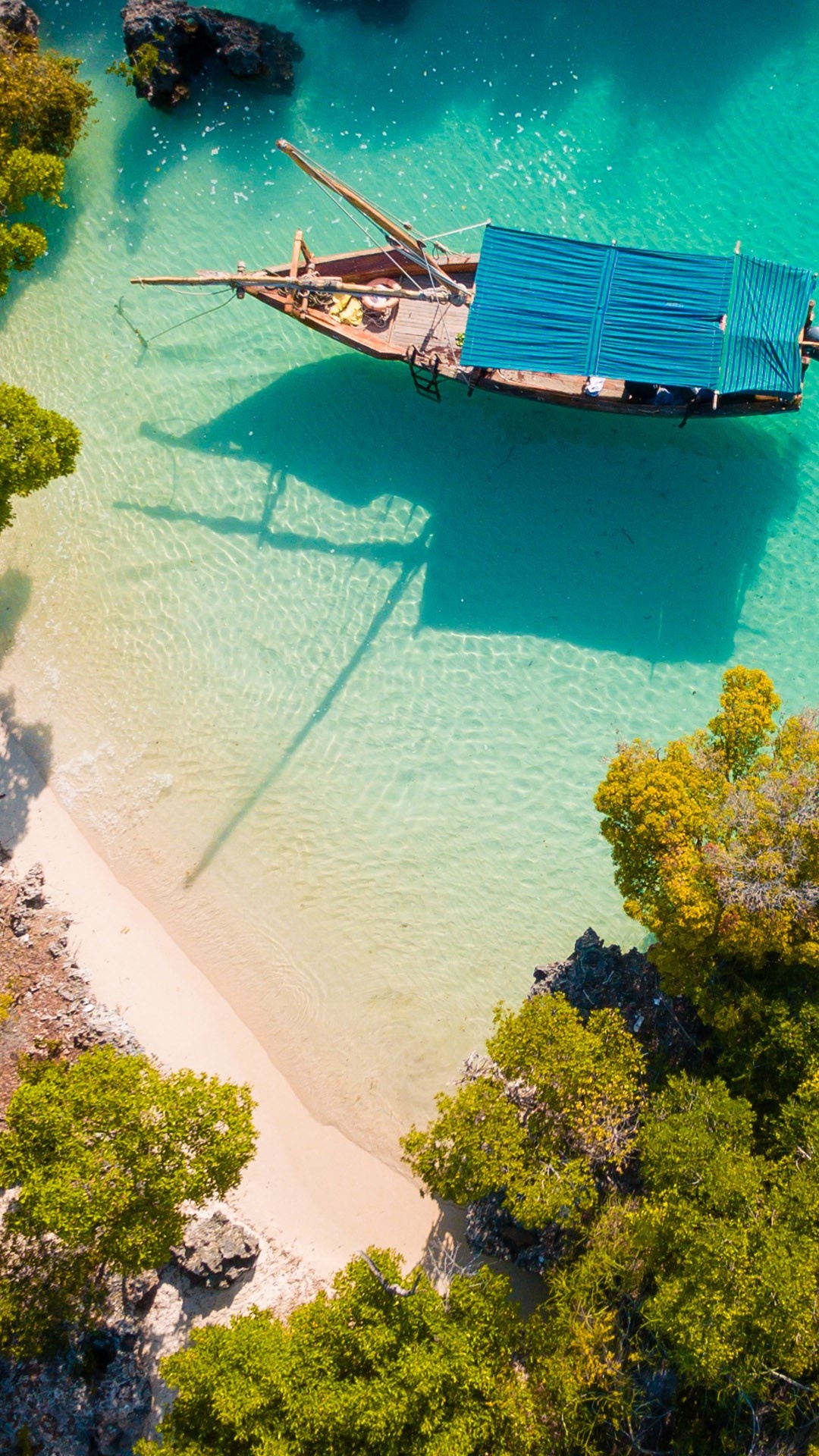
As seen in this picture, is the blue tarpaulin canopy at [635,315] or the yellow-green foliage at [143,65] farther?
the yellow-green foliage at [143,65]

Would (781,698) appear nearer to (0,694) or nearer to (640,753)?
(640,753)

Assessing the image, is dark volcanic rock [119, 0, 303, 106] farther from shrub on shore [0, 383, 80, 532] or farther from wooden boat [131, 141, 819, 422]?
shrub on shore [0, 383, 80, 532]

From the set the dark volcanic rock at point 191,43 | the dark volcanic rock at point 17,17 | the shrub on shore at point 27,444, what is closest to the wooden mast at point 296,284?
the shrub on shore at point 27,444

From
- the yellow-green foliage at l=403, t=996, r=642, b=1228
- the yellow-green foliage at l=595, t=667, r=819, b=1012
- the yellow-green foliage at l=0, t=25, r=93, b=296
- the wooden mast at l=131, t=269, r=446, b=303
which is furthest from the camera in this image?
the yellow-green foliage at l=0, t=25, r=93, b=296

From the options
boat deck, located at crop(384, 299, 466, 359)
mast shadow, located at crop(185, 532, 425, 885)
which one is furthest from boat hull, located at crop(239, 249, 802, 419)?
mast shadow, located at crop(185, 532, 425, 885)

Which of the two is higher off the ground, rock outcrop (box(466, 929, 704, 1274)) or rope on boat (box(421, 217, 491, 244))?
rope on boat (box(421, 217, 491, 244))

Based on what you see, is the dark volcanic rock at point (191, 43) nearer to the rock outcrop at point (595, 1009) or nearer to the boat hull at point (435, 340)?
the boat hull at point (435, 340)
